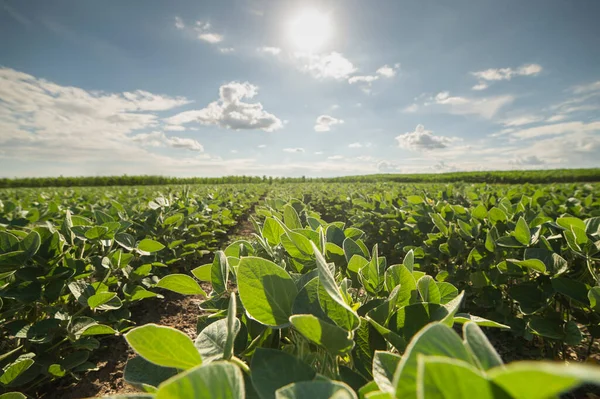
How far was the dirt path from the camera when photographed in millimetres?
2646

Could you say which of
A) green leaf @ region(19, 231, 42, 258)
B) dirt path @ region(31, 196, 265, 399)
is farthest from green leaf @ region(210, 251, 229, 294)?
green leaf @ region(19, 231, 42, 258)

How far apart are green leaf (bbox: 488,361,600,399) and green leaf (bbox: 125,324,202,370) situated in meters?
0.49

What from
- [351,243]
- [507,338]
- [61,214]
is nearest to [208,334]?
[351,243]

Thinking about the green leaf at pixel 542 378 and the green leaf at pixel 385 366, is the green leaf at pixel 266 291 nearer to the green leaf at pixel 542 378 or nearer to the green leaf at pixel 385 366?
the green leaf at pixel 385 366

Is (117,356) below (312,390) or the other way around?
below

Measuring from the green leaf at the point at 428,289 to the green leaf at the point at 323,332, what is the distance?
0.31 meters

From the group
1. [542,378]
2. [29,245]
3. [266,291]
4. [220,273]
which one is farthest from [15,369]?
[542,378]

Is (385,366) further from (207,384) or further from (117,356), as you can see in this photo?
(117,356)

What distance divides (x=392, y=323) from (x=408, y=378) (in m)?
0.38

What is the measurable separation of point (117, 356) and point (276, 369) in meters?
3.46

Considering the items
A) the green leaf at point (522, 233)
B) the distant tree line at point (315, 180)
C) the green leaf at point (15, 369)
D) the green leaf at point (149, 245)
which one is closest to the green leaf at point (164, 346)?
the green leaf at point (149, 245)

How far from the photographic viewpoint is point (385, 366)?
59 cm

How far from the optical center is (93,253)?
238 cm

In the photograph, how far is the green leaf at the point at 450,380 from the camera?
1.10ft
